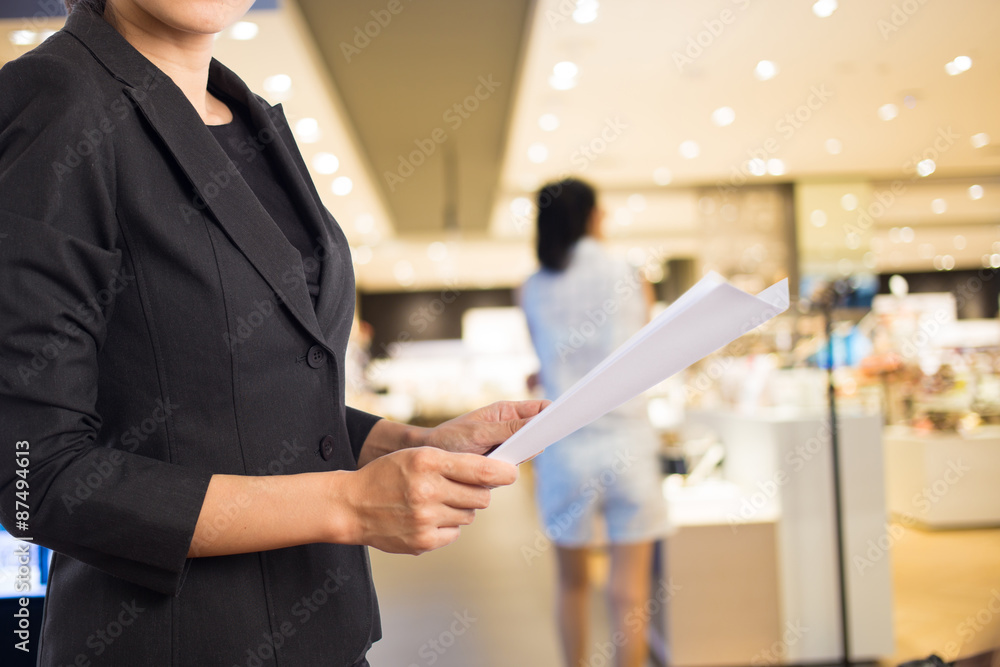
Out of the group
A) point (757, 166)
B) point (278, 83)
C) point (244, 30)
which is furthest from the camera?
point (757, 166)

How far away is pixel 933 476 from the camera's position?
16.6ft

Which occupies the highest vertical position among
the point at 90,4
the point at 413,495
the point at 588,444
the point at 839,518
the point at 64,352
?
the point at 90,4

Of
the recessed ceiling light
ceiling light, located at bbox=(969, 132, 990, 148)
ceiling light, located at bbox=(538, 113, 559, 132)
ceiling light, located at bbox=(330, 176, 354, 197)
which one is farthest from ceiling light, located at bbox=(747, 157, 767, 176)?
the recessed ceiling light

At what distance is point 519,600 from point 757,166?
5.54 m

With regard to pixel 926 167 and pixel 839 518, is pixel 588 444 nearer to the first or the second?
pixel 839 518

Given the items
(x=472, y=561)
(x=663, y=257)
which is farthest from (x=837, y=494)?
(x=663, y=257)

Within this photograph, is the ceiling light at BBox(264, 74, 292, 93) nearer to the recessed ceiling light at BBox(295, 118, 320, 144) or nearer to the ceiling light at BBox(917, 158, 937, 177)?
the recessed ceiling light at BBox(295, 118, 320, 144)

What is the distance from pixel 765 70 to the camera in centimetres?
498

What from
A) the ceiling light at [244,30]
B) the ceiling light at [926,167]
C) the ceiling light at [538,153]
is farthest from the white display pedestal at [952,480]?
the ceiling light at [244,30]

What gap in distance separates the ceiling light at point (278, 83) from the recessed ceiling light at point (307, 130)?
19.6 inches

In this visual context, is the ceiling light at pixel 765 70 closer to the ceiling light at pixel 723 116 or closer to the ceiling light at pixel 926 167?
the ceiling light at pixel 723 116

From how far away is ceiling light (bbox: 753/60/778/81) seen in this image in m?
4.87

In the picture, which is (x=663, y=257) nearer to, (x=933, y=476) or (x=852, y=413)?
(x=933, y=476)

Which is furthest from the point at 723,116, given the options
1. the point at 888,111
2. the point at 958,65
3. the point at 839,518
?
the point at 839,518
